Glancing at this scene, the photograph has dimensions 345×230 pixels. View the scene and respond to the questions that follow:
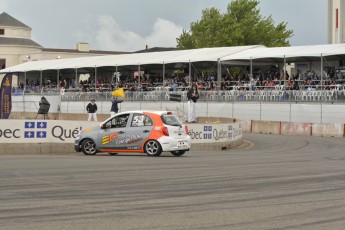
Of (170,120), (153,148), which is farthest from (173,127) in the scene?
(153,148)

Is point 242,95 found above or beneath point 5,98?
above

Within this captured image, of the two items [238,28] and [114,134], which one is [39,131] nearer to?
[114,134]

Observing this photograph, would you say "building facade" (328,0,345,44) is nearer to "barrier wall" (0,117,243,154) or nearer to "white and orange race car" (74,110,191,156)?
"barrier wall" (0,117,243,154)

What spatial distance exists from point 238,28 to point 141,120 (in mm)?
60696

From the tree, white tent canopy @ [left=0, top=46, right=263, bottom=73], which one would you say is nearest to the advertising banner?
white tent canopy @ [left=0, top=46, right=263, bottom=73]

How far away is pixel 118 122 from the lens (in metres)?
23.2

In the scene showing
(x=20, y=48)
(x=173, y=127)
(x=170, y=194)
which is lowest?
(x=170, y=194)

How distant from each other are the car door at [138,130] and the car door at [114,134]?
176mm

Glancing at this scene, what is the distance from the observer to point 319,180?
15188 millimetres

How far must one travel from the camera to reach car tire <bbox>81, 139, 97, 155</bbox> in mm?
23438

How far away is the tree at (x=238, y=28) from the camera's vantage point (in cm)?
8231

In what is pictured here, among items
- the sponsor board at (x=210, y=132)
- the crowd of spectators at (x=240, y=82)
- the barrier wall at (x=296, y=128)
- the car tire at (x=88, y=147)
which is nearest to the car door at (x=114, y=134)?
the car tire at (x=88, y=147)

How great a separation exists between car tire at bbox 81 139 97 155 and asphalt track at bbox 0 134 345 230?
2.98 meters

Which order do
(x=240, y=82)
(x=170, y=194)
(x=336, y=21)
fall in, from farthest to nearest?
(x=336, y=21) → (x=240, y=82) → (x=170, y=194)
